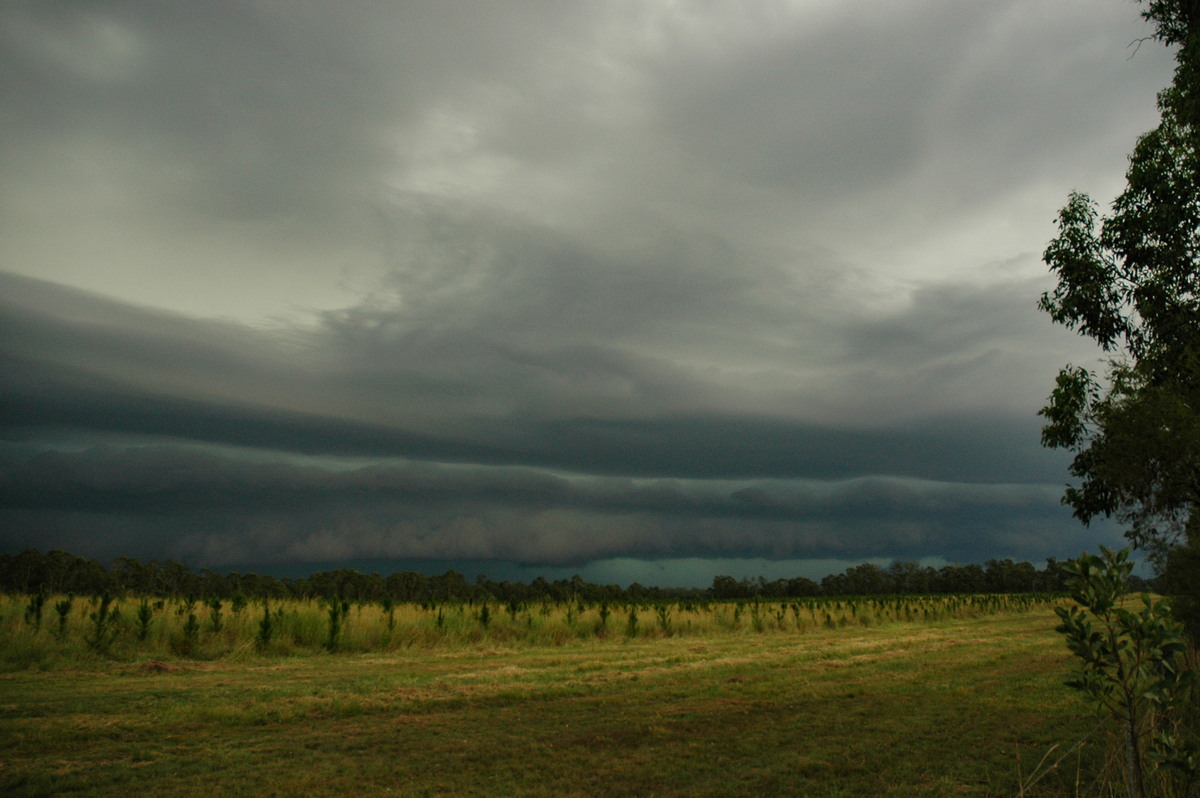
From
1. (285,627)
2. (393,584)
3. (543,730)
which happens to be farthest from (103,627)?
(393,584)

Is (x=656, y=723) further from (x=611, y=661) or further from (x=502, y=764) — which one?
(x=611, y=661)

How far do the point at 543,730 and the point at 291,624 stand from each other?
12397mm

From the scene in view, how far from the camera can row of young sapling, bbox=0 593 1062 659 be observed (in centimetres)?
1533

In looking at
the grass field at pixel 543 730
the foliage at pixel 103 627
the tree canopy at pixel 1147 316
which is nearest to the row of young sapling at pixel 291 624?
the foliage at pixel 103 627

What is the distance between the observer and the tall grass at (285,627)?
48.9 feet

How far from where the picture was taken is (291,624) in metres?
18.0

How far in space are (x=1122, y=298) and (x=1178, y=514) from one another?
459cm

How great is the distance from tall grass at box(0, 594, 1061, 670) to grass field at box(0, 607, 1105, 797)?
1260 mm

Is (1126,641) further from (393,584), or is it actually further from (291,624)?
(393,584)

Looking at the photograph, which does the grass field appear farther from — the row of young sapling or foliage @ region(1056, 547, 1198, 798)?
the row of young sapling

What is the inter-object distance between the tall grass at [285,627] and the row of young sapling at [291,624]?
0.03 meters

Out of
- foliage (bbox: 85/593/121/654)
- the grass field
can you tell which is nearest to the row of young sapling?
foliage (bbox: 85/593/121/654)

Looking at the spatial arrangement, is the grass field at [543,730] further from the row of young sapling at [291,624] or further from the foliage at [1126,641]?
the row of young sapling at [291,624]

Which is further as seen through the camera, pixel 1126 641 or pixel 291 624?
pixel 291 624
